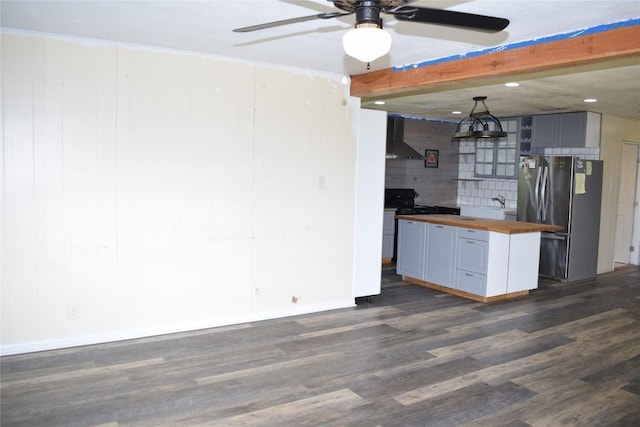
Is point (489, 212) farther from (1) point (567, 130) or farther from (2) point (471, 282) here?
(2) point (471, 282)

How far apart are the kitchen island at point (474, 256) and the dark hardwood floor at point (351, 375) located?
658 mm

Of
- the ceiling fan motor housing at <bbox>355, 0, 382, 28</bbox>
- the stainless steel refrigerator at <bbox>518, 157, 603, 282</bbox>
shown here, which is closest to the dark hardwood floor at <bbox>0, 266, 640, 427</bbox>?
the stainless steel refrigerator at <bbox>518, 157, 603, 282</bbox>

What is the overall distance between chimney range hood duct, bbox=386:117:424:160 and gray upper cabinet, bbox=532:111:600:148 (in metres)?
1.75

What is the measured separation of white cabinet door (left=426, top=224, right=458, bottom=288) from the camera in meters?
5.95

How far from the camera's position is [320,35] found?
141 inches

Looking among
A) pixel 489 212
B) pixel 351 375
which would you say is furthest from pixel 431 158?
pixel 351 375

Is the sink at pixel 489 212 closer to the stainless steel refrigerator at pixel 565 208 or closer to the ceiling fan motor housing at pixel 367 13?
the stainless steel refrigerator at pixel 565 208

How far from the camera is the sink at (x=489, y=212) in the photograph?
7660mm

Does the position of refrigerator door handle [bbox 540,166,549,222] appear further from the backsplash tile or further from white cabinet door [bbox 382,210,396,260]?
white cabinet door [bbox 382,210,396,260]

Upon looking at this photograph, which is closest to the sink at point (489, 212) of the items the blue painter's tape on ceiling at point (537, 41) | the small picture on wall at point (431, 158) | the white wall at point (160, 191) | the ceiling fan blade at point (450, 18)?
the small picture on wall at point (431, 158)

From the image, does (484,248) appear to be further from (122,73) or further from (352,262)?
(122,73)

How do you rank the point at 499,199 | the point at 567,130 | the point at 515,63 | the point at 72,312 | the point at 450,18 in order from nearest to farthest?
the point at 450,18 → the point at 515,63 → the point at 72,312 → the point at 567,130 → the point at 499,199

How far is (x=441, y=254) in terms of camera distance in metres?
6.07

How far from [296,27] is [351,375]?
2387 mm
